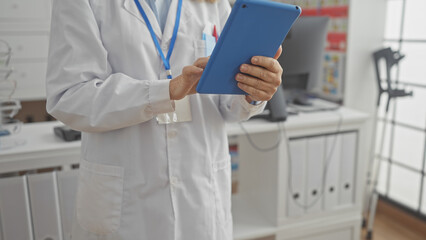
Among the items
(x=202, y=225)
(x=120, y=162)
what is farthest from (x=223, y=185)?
(x=120, y=162)

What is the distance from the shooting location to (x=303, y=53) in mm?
1977

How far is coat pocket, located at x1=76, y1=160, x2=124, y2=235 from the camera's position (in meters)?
0.95

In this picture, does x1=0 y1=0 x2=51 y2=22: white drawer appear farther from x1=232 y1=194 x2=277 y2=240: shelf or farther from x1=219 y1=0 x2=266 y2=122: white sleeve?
x1=219 y1=0 x2=266 y2=122: white sleeve

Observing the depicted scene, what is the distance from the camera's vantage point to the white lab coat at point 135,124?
2.82ft

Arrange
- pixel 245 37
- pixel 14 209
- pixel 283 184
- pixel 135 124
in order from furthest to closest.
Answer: pixel 283 184 < pixel 14 209 < pixel 135 124 < pixel 245 37

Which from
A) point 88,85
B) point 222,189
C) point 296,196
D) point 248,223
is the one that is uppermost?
point 88,85

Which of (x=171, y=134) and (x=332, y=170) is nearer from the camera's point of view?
(x=171, y=134)

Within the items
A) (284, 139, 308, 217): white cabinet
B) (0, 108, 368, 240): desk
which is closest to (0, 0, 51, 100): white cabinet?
(0, 108, 368, 240): desk

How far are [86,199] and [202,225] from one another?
1.03 ft

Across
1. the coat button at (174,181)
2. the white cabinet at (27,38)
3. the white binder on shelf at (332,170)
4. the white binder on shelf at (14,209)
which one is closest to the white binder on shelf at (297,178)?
the white binder on shelf at (332,170)

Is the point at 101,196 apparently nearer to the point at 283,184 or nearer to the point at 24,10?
the point at 283,184

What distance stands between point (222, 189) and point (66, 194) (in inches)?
28.6

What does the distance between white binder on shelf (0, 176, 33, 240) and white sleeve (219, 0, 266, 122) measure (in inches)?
32.7

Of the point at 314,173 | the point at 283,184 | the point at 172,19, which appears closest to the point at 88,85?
the point at 172,19
